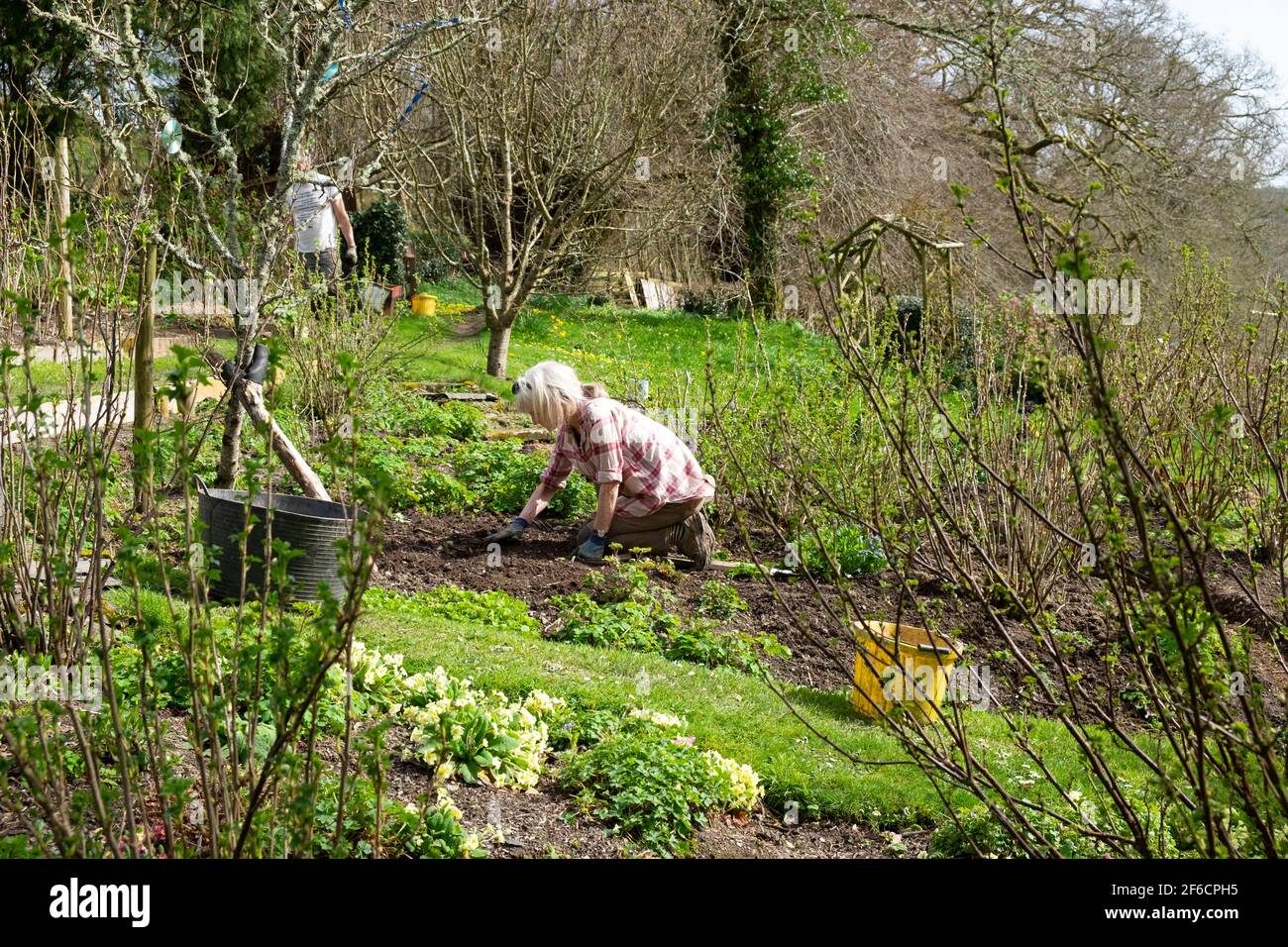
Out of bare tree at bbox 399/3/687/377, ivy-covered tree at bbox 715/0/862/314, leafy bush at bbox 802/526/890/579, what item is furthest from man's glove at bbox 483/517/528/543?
ivy-covered tree at bbox 715/0/862/314

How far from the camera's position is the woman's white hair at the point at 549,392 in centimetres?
616

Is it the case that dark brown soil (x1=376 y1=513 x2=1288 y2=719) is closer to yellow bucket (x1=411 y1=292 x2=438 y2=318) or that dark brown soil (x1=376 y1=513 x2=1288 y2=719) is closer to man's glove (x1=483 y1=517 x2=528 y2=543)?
man's glove (x1=483 y1=517 x2=528 y2=543)

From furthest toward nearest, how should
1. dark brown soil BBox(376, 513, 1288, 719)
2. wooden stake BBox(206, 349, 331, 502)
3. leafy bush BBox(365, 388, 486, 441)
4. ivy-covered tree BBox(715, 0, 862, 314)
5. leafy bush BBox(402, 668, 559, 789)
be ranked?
ivy-covered tree BBox(715, 0, 862, 314), leafy bush BBox(365, 388, 486, 441), dark brown soil BBox(376, 513, 1288, 719), wooden stake BBox(206, 349, 331, 502), leafy bush BBox(402, 668, 559, 789)

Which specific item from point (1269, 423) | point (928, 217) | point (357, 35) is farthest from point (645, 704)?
point (928, 217)

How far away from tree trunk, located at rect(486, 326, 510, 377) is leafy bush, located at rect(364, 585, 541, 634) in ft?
21.5

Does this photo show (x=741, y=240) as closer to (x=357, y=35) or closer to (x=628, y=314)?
(x=628, y=314)

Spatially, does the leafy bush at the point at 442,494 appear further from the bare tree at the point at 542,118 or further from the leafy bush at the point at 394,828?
the bare tree at the point at 542,118

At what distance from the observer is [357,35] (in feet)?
37.3

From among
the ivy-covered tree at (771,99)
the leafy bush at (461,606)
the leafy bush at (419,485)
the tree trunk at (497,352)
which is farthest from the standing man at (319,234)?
the ivy-covered tree at (771,99)

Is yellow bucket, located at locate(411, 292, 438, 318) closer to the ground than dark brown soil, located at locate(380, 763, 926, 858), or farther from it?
farther from it

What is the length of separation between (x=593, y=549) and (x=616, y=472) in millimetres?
509

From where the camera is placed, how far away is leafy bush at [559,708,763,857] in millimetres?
3453

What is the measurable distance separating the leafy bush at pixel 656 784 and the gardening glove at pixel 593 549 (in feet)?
7.90
